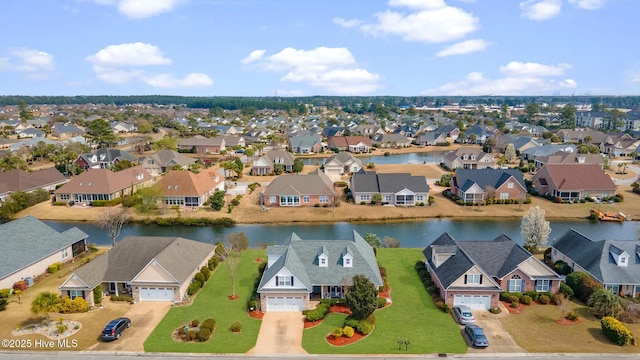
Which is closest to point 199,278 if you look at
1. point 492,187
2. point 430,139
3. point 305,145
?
point 492,187

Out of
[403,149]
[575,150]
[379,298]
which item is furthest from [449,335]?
[403,149]

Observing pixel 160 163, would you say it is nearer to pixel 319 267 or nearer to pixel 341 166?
pixel 341 166

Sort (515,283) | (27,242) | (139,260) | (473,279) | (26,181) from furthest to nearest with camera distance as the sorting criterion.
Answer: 1. (26,181)
2. (27,242)
3. (139,260)
4. (515,283)
5. (473,279)

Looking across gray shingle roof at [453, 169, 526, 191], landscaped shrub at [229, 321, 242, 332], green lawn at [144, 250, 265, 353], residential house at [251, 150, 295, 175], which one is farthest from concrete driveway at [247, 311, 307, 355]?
residential house at [251, 150, 295, 175]

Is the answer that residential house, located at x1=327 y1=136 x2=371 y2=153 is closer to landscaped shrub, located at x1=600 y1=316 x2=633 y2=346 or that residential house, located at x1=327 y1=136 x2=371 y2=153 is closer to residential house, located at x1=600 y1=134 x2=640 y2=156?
residential house, located at x1=600 y1=134 x2=640 y2=156

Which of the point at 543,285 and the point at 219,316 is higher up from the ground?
the point at 543,285

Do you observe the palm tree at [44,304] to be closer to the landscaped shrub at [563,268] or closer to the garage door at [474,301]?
the garage door at [474,301]

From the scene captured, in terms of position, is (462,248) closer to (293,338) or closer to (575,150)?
(293,338)

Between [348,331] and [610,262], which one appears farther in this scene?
[610,262]
